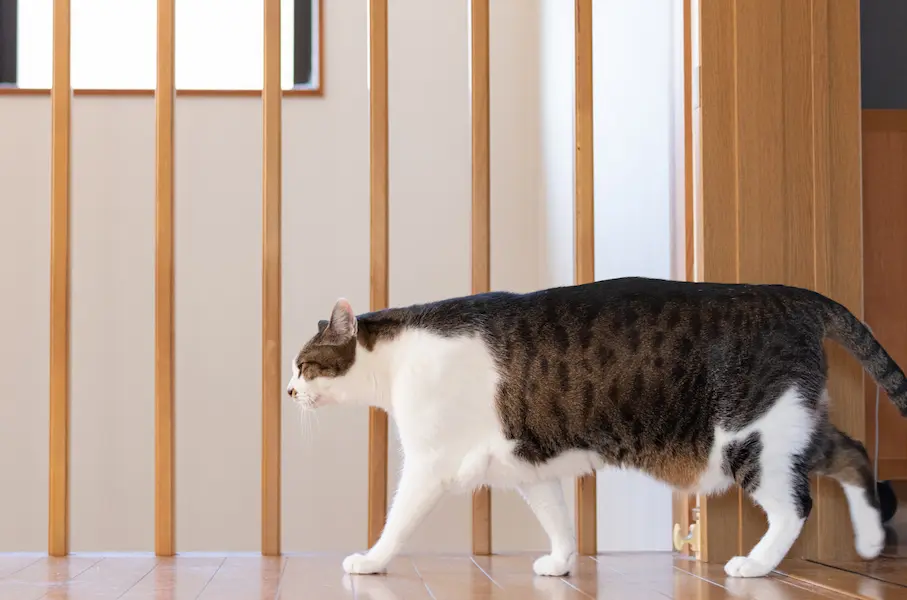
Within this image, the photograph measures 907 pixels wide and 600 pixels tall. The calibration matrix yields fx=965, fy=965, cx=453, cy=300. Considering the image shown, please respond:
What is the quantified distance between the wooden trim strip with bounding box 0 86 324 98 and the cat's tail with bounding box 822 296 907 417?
7.71 feet

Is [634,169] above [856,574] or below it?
above

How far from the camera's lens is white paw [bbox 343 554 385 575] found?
1.78m

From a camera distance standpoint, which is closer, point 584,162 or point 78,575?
point 78,575

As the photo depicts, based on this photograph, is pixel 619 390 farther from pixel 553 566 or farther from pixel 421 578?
pixel 421 578

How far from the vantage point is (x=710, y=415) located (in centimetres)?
171

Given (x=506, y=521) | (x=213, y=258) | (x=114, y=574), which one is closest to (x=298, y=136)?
(x=213, y=258)

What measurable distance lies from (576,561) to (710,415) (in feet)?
1.53

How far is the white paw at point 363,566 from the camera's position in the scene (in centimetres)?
178

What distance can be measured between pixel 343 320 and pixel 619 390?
535 millimetres

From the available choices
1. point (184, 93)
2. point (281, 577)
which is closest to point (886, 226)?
point (281, 577)

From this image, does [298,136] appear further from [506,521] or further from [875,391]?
[875,391]

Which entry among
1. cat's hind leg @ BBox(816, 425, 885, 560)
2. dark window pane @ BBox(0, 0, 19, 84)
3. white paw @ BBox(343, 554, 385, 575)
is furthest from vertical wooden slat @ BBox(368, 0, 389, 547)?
dark window pane @ BBox(0, 0, 19, 84)

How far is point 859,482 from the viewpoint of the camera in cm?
186

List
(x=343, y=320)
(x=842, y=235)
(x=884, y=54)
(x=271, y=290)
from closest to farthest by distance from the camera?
(x=343, y=320) < (x=842, y=235) < (x=271, y=290) < (x=884, y=54)
